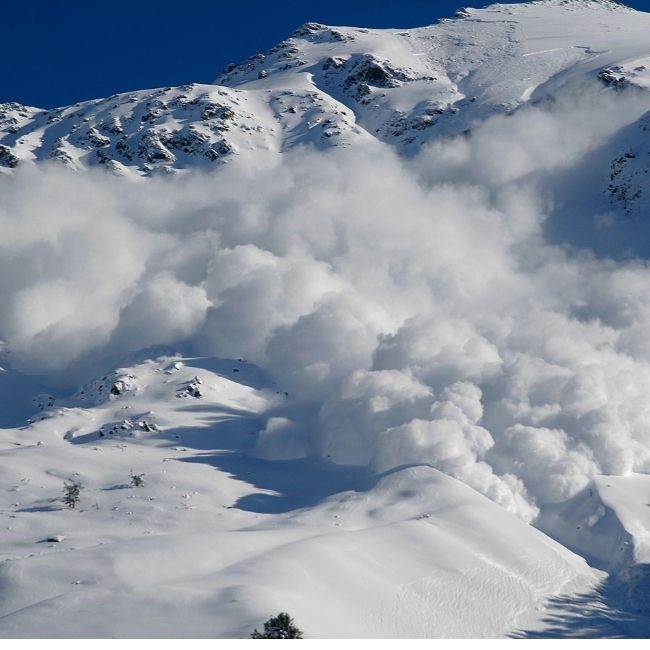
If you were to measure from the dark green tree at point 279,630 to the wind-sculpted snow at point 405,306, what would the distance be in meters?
45.1

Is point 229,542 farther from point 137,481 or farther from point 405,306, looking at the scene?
point 405,306

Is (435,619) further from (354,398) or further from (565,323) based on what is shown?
(565,323)

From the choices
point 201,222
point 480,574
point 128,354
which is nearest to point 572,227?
point 201,222

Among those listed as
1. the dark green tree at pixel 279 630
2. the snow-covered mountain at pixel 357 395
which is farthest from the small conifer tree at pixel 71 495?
the dark green tree at pixel 279 630

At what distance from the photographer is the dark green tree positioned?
40.4 meters

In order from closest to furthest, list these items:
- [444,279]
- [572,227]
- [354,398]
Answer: [354,398] < [444,279] < [572,227]

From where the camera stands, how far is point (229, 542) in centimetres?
6094

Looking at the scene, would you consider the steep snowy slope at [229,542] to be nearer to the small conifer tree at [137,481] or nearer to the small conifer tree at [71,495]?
the small conifer tree at [137,481]

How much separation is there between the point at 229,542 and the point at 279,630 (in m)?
20.7

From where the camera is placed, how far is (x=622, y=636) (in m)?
59.7

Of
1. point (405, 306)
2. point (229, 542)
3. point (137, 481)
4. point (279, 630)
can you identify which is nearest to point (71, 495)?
point (137, 481)

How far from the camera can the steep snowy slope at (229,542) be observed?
4791 cm

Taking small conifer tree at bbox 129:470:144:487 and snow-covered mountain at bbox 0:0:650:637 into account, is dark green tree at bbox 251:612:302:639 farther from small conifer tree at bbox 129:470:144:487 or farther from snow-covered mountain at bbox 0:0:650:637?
small conifer tree at bbox 129:470:144:487
